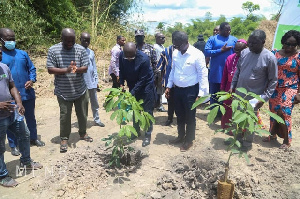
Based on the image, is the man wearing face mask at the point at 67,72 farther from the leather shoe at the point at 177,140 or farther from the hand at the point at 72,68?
the leather shoe at the point at 177,140

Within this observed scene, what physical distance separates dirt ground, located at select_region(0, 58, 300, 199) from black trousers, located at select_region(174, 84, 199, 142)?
36 cm

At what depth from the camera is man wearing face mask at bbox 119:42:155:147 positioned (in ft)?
11.2

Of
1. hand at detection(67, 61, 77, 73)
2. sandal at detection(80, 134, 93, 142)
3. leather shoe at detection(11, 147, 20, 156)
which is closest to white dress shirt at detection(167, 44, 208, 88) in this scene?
hand at detection(67, 61, 77, 73)

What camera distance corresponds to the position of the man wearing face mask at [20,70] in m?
3.20

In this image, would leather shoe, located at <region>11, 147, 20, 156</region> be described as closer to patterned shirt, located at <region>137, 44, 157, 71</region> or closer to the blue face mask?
the blue face mask

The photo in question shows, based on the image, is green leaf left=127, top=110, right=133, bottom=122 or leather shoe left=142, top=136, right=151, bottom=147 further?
leather shoe left=142, top=136, right=151, bottom=147

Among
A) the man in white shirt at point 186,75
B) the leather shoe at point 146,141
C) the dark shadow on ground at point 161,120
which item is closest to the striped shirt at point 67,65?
the leather shoe at point 146,141

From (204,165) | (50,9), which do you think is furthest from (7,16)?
(204,165)

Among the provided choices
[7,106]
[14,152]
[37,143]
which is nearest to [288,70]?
[7,106]

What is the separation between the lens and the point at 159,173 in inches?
121

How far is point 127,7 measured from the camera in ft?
42.4

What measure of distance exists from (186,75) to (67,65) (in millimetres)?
1661

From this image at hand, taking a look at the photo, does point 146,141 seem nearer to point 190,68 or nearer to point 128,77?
point 128,77

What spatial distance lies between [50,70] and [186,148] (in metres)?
2.23
